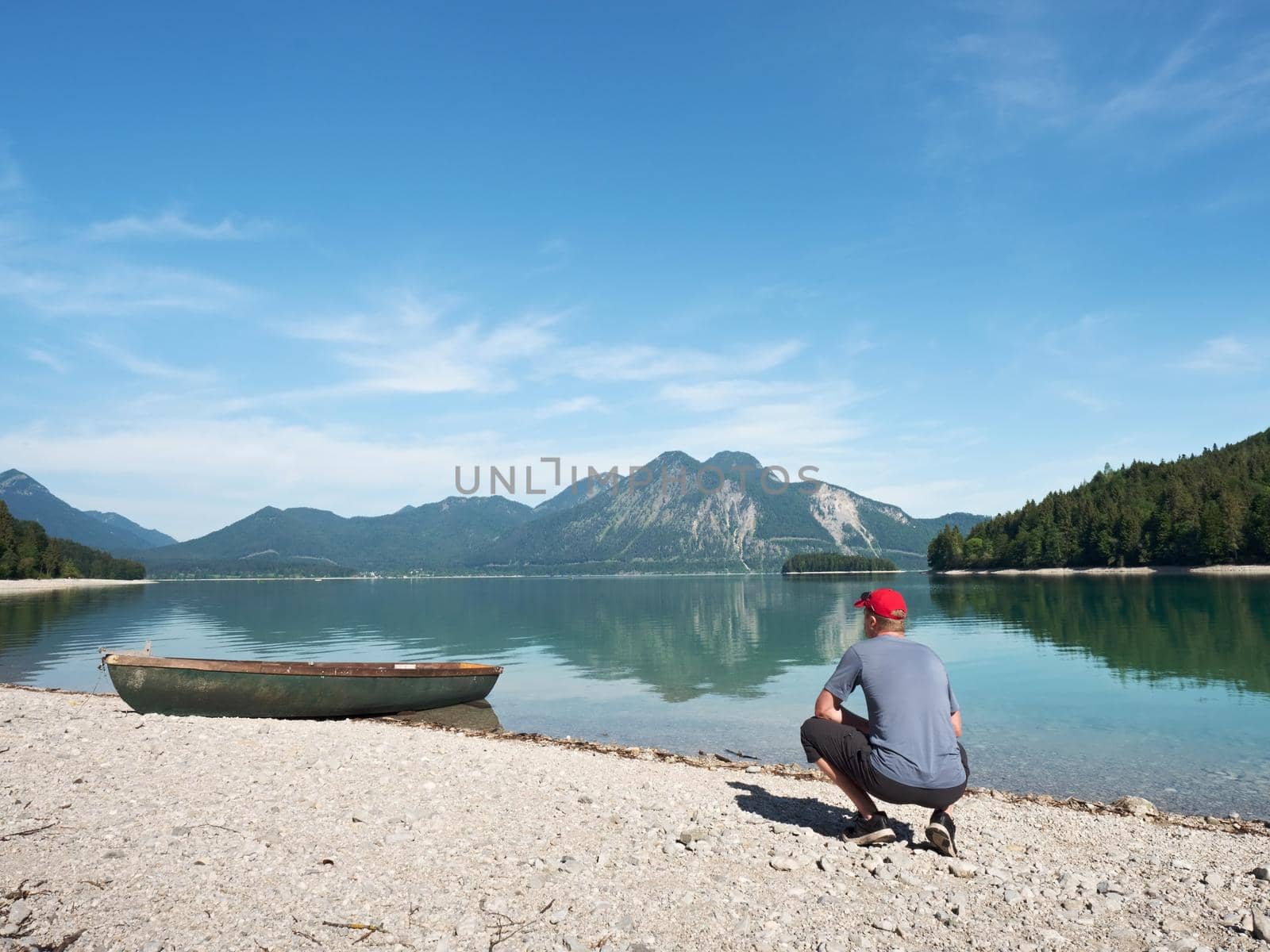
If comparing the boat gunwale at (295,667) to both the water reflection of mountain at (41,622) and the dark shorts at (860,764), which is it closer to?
the dark shorts at (860,764)

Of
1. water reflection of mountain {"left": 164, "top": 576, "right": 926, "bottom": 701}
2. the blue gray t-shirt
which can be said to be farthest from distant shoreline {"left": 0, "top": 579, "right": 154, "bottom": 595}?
the blue gray t-shirt

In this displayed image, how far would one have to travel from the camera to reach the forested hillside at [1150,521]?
449 feet

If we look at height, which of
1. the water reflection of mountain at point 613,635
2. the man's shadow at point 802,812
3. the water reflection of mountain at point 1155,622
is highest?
the man's shadow at point 802,812

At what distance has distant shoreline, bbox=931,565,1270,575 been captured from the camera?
435 feet

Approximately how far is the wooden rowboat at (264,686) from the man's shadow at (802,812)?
1451 centimetres

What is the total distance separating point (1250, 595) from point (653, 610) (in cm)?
6381

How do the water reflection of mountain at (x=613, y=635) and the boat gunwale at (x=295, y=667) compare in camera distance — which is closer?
the boat gunwale at (x=295, y=667)

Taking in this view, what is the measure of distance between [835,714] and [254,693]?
62.1ft

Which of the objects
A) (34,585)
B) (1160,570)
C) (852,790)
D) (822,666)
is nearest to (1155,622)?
(822,666)

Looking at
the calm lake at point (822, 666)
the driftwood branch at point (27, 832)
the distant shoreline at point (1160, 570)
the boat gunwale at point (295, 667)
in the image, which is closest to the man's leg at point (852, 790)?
the calm lake at point (822, 666)

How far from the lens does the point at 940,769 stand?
28.7ft

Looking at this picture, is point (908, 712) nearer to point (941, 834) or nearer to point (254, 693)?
point (941, 834)

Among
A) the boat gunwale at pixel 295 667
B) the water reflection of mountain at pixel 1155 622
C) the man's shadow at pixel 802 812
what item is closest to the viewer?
the man's shadow at pixel 802 812

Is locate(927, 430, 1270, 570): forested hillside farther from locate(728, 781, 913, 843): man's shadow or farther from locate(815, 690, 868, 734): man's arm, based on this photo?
locate(815, 690, 868, 734): man's arm
